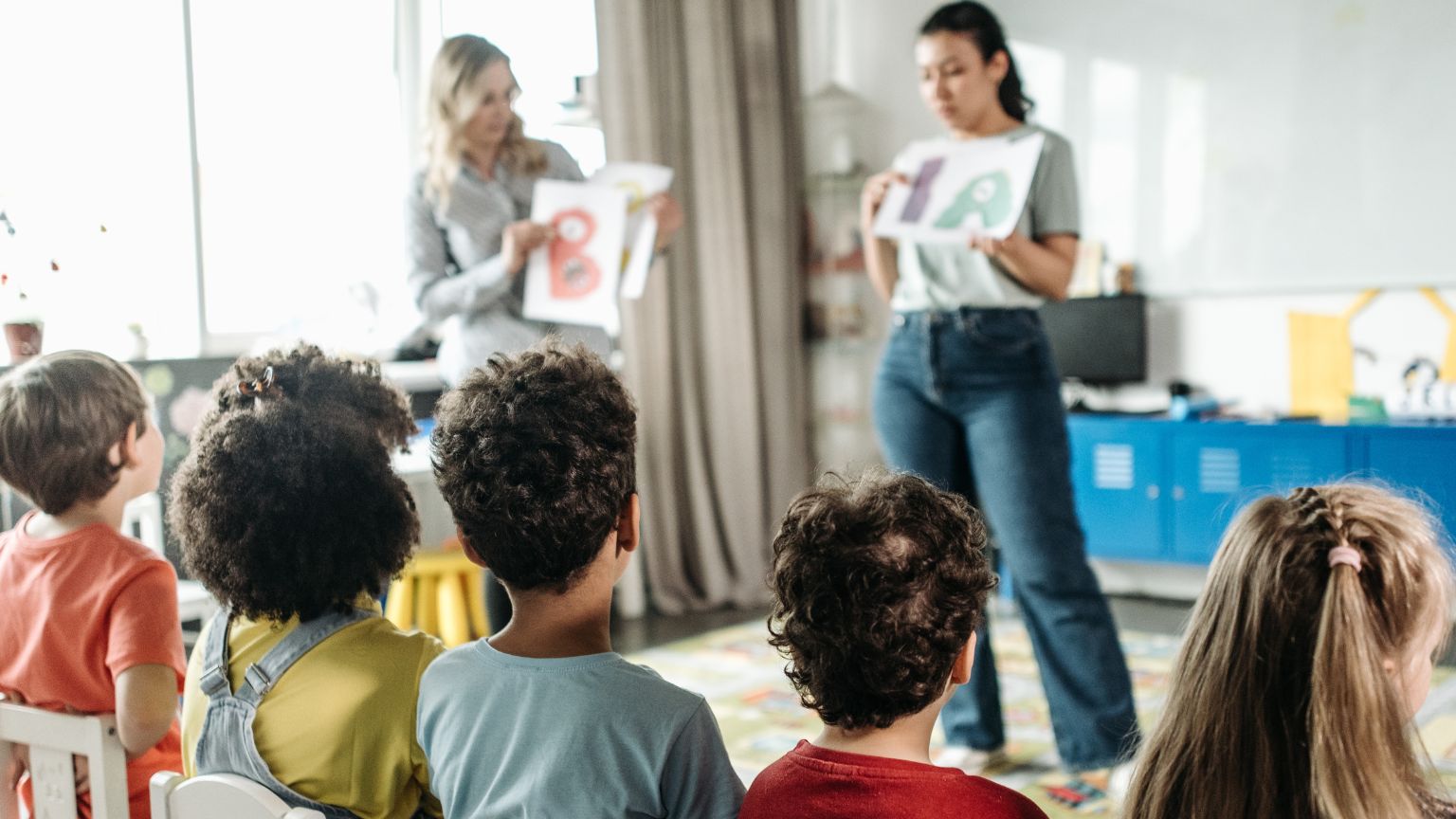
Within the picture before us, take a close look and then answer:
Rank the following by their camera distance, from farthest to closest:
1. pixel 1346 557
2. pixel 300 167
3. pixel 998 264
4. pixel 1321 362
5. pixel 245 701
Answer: pixel 1321 362
pixel 300 167
pixel 998 264
pixel 245 701
pixel 1346 557

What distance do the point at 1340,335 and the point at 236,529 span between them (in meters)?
3.54

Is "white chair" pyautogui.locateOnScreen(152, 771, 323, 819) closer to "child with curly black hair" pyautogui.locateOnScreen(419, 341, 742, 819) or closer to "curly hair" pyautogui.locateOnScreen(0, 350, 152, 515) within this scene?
"child with curly black hair" pyautogui.locateOnScreen(419, 341, 742, 819)

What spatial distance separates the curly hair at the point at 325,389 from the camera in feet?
4.25

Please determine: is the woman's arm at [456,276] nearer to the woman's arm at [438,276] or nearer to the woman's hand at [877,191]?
the woman's arm at [438,276]

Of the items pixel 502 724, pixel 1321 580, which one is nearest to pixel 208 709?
pixel 502 724

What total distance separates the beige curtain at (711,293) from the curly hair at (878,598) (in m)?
3.06

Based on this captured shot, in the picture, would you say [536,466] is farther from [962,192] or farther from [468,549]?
[962,192]

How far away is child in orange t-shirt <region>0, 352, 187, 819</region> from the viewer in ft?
4.31

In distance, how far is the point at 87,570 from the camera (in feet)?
4.51

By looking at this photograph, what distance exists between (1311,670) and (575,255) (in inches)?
70.2

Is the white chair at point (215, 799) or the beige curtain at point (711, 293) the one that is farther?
the beige curtain at point (711, 293)

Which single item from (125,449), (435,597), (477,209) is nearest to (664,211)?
(477,209)

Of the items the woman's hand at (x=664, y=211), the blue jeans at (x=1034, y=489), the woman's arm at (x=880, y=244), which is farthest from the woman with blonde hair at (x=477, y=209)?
the blue jeans at (x=1034, y=489)

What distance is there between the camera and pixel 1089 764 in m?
2.28
